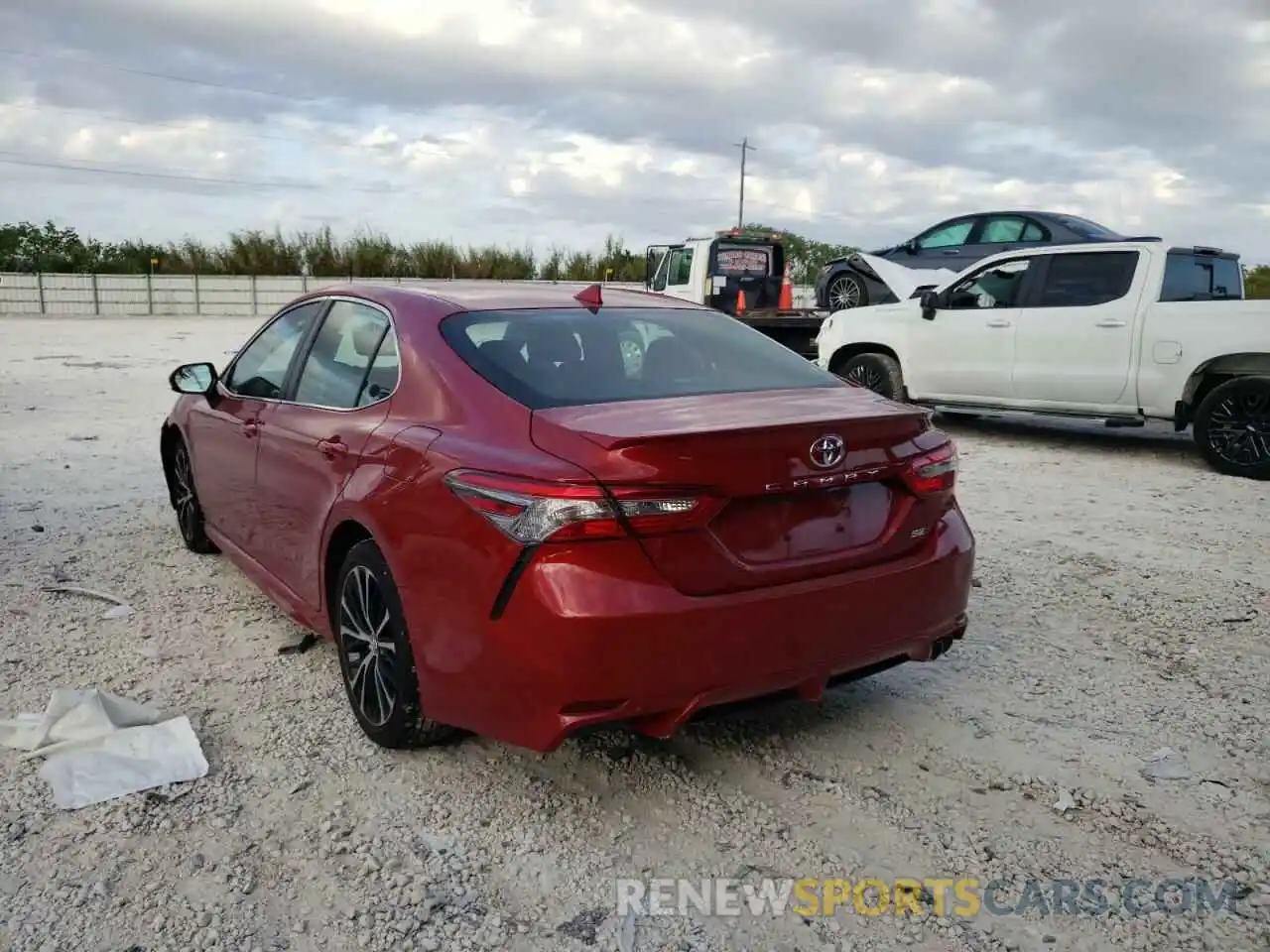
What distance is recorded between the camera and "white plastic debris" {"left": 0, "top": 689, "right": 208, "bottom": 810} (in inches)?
128

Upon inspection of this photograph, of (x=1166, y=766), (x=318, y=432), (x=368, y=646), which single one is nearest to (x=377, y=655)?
(x=368, y=646)

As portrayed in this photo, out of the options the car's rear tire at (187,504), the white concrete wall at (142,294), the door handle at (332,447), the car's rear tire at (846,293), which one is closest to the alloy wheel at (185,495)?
the car's rear tire at (187,504)

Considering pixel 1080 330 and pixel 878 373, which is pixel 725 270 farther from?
pixel 1080 330

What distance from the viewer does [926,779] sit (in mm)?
3377

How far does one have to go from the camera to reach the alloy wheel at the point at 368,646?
11.2 feet

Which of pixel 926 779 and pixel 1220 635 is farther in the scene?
pixel 1220 635

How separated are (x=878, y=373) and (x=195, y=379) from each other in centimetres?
748

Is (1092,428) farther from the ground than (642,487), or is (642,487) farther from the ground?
(642,487)

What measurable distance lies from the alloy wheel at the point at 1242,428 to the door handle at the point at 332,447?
7.34m

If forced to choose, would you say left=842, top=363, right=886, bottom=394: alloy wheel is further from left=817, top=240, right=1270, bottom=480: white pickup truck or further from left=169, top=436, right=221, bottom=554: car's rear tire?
left=169, top=436, right=221, bottom=554: car's rear tire

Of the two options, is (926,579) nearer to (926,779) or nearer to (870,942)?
(926,779)

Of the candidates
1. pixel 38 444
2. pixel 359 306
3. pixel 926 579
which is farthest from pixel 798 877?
pixel 38 444

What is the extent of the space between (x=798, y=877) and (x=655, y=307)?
227cm

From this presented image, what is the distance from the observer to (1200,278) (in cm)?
912
